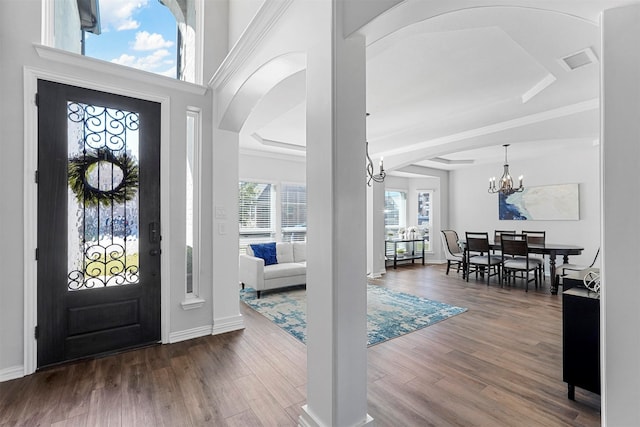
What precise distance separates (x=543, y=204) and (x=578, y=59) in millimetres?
4897

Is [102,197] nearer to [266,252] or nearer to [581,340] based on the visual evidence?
[266,252]

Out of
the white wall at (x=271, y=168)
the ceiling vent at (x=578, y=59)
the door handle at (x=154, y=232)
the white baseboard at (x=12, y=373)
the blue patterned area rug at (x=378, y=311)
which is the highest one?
Result: the ceiling vent at (x=578, y=59)

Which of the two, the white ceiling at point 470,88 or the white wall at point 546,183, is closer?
the white ceiling at point 470,88

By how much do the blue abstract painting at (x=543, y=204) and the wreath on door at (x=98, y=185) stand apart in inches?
297

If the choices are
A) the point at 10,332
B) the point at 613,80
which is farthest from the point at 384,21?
the point at 10,332

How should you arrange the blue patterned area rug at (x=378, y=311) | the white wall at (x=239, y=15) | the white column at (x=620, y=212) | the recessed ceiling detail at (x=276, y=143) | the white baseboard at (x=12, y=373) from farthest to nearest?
the recessed ceiling detail at (x=276, y=143) < the blue patterned area rug at (x=378, y=311) < the white wall at (x=239, y=15) < the white baseboard at (x=12, y=373) < the white column at (x=620, y=212)

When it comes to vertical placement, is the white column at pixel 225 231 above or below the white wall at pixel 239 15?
below

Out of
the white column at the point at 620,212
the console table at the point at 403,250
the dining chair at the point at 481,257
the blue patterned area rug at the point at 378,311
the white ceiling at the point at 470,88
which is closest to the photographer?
the white column at the point at 620,212

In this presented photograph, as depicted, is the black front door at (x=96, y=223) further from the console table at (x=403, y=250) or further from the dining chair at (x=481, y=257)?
the console table at (x=403, y=250)

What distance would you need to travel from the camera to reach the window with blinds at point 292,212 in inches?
259

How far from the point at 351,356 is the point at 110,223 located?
2475mm

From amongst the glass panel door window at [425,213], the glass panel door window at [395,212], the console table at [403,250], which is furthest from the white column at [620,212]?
the glass panel door window at [425,213]

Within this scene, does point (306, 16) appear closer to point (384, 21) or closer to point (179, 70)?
point (384, 21)

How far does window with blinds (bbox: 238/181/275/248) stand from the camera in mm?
6070
